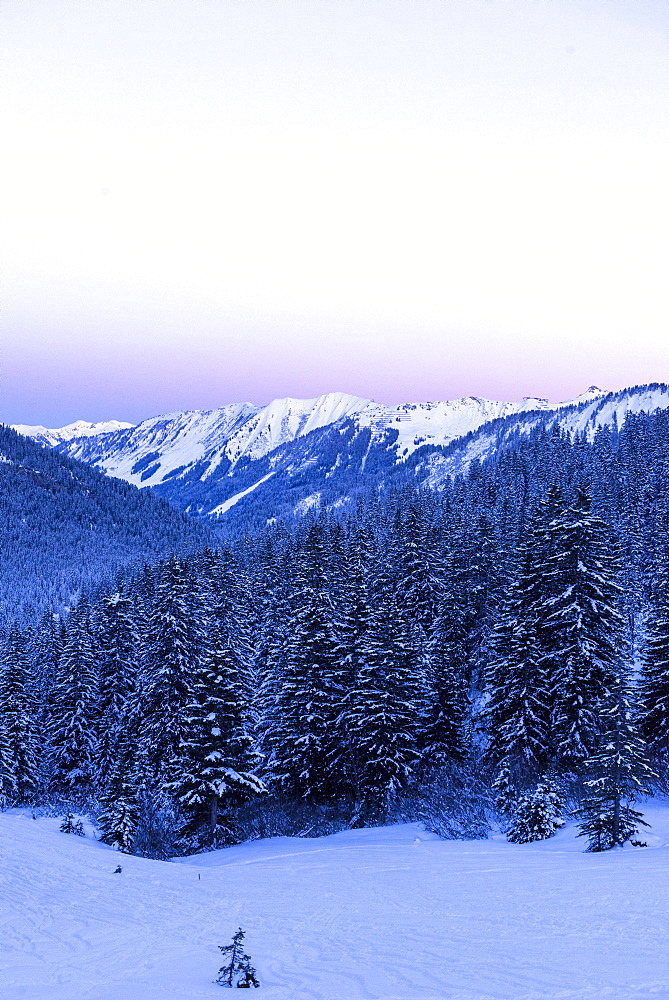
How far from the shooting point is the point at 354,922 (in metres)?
13.8

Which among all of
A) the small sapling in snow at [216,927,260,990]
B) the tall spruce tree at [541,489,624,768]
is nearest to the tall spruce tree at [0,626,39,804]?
the tall spruce tree at [541,489,624,768]

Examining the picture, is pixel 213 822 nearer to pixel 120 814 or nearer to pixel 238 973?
pixel 120 814

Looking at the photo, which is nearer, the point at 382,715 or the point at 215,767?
the point at 215,767

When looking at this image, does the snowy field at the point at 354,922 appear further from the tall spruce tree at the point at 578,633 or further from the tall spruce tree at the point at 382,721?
the tall spruce tree at the point at 382,721

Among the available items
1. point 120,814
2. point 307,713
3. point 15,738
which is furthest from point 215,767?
point 15,738

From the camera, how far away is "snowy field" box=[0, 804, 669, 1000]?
9.52 metres

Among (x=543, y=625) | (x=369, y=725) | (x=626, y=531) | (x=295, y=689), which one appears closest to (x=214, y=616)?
(x=295, y=689)

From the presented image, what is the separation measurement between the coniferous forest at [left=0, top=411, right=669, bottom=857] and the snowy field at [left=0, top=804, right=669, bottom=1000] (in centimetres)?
540

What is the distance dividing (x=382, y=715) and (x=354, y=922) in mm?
16612

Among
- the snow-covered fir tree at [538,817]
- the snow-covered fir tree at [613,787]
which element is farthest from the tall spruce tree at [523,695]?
the snow-covered fir tree at [613,787]

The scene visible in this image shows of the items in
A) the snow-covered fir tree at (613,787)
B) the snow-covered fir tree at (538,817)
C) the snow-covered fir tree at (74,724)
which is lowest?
the snow-covered fir tree at (74,724)

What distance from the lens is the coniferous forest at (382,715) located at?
28.1m

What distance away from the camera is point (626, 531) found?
5784 cm

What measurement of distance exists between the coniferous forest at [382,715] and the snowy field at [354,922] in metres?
5.40
